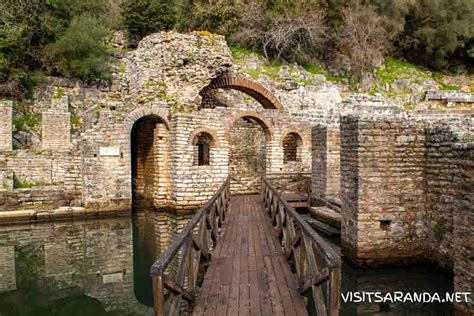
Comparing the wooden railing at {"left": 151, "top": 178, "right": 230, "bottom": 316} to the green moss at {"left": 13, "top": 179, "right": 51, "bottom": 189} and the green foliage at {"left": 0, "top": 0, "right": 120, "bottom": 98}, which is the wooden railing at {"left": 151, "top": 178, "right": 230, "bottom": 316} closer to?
the green moss at {"left": 13, "top": 179, "right": 51, "bottom": 189}

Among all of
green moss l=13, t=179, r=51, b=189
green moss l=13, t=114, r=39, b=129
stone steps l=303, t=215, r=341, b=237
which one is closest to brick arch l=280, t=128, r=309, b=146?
stone steps l=303, t=215, r=341, b=237

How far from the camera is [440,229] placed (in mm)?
5758

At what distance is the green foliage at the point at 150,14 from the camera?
24.7 metres

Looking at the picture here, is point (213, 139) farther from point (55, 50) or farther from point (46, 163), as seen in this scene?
point (55, 50)

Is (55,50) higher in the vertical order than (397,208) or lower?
higher

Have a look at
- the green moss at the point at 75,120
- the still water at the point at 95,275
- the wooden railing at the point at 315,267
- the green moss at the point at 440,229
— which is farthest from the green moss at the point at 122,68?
the green moss at the point at 440,229

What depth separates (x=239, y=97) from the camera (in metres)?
19.2

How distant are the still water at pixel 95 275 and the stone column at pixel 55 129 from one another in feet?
22.0

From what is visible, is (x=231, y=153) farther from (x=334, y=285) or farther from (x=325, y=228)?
(x=334, y=285)

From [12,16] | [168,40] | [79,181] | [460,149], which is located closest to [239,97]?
[168,40]

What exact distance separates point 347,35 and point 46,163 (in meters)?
20.2

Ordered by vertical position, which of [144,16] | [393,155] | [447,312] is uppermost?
[144,16]

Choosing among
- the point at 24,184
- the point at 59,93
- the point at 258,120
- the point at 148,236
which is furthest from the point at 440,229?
the point at 59,93

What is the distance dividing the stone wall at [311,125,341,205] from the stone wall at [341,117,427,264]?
12.6 ft
